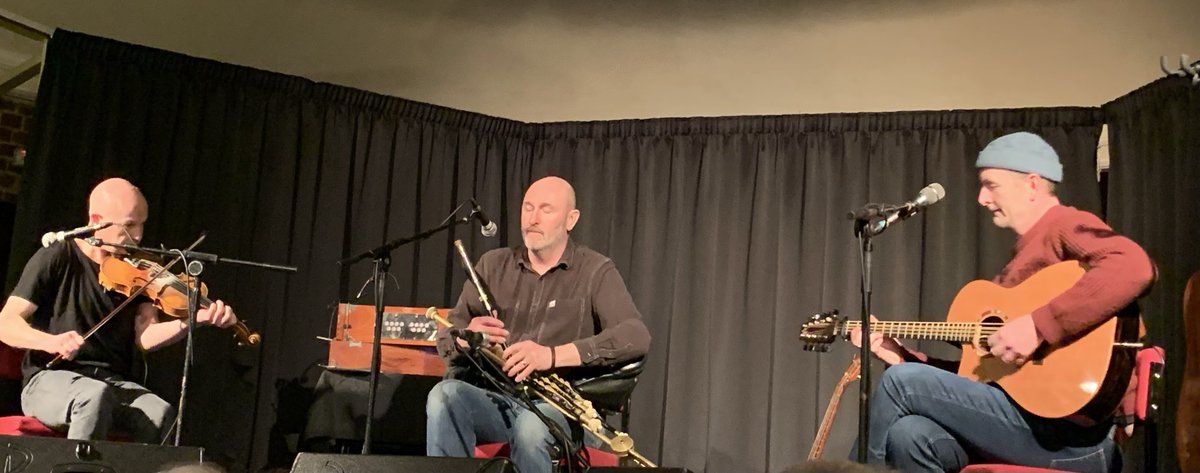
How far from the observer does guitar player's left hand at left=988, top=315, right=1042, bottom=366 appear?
2.83 metres

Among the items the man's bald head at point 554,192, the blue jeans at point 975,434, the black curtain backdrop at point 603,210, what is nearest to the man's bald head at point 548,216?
the man's bald head at point 554,192

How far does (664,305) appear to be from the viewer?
5293 millimetres

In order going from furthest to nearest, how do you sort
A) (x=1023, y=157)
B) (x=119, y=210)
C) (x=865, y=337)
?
(x=119, y=210)
(x=1023, y=157)
(x=865, y=337)

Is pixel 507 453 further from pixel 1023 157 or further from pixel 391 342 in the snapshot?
pixel 1023 157

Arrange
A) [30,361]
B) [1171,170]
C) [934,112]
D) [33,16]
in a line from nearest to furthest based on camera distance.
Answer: [30,361] → [1171,170] → [33,16] → [934,112]

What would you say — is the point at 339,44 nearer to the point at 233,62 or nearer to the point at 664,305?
the point at 233,62

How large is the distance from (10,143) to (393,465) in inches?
152

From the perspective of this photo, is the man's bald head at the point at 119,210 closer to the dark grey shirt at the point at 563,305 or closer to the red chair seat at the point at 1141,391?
the dark grey shirt at the point at 563,305

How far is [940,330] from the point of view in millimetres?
3146

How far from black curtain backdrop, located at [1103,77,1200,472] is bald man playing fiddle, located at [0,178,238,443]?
3690 mm

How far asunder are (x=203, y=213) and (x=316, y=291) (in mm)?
674

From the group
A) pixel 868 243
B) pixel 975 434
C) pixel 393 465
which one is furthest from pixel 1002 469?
pixel 393 465

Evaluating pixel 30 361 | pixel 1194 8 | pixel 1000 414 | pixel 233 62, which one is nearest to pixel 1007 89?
pixel 1194 8

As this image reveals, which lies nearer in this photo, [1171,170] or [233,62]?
[1171,170]
